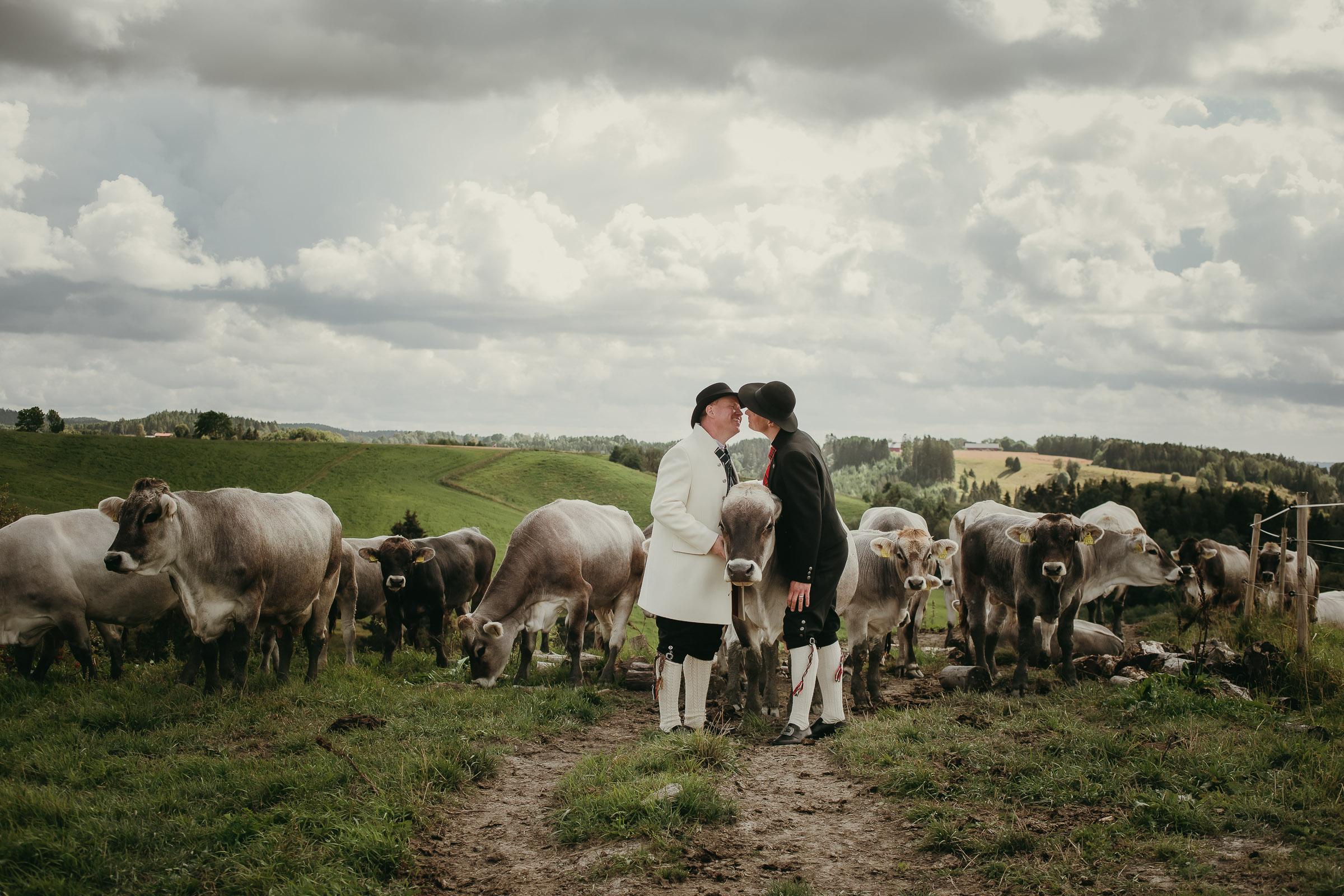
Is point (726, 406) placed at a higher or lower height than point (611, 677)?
higher

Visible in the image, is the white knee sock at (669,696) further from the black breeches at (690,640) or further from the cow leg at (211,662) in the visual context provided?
the cow leg at (211,662)

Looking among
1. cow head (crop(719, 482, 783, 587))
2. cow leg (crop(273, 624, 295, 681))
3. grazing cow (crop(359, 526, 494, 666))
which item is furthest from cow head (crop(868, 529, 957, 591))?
cow leg (crop(273, 624, 295, 681))

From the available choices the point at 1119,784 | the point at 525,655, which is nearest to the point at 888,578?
the point at 1119,784

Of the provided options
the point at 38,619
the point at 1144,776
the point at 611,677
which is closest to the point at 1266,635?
the point at 1144,776

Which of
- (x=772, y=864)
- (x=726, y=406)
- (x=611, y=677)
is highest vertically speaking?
(x=726, y=406)

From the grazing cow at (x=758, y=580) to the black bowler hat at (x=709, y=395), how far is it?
0.76 m

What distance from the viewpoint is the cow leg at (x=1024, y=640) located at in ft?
37.2

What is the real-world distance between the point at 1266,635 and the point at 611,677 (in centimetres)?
1023

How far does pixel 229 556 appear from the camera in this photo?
11.1 meters

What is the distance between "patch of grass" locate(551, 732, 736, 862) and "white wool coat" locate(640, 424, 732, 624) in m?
1.14

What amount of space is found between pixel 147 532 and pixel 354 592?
5558mm

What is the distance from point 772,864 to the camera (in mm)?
5566

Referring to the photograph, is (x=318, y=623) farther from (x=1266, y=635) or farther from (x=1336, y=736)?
(x=1266, y=635)

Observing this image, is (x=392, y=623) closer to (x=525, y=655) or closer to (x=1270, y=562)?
(x=525, y=655)
